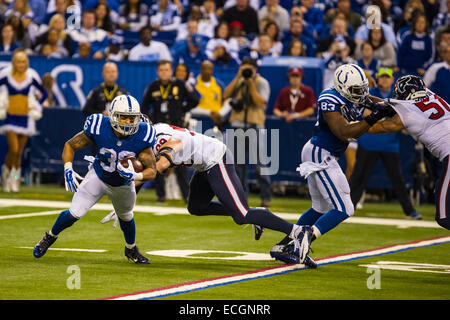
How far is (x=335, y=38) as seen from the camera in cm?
1498

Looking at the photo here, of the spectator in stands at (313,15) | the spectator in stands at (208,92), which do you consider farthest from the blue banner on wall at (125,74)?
the spectator in stands at (313,15)

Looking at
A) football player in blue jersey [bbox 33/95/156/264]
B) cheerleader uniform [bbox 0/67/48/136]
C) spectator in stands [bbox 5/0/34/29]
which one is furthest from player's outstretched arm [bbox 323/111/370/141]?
spectator in stands [bbox 5/0/34/29]

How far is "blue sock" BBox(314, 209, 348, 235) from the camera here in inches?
301

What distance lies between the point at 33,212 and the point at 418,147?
17.8 ft

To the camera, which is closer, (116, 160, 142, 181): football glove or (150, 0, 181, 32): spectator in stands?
(116, 160, 142, 181): football glove

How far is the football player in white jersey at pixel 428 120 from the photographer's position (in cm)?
745

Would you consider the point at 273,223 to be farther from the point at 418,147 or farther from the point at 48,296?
the point at 418,147

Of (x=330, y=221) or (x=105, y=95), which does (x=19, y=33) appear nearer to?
(x=105, y=95)

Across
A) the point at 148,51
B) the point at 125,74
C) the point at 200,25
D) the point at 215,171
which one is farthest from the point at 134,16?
the point at 215,171

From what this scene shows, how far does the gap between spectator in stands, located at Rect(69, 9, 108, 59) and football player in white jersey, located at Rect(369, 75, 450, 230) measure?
30.9 ft

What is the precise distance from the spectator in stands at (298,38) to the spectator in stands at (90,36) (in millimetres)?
3125

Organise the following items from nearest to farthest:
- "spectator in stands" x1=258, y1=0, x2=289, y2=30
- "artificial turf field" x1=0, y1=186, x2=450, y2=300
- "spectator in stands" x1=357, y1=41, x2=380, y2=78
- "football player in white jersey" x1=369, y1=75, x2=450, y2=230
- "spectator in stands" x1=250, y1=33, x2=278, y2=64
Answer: "artificial turf field" x1=0, y1=186, x2=450, y2=300 < "football player in white jersey" x1=369, y1=75, x2=450, y2=230 < "spectator in stands" x1=357, y1=41, x2=380, y2=78 < "spectator in stands" x1=250, y1=33, x2=278, y2=64 < "spectator in stands" x1=258, y1=0, x2=289, y2=30

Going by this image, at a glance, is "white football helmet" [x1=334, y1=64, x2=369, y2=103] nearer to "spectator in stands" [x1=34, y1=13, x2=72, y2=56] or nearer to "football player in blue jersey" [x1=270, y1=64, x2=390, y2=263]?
"football player in blue jersey" [x1=270, y1=64, x2=390, y2=263]

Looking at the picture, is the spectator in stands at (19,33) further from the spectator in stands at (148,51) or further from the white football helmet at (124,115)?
the white football helmet at (124,115)
